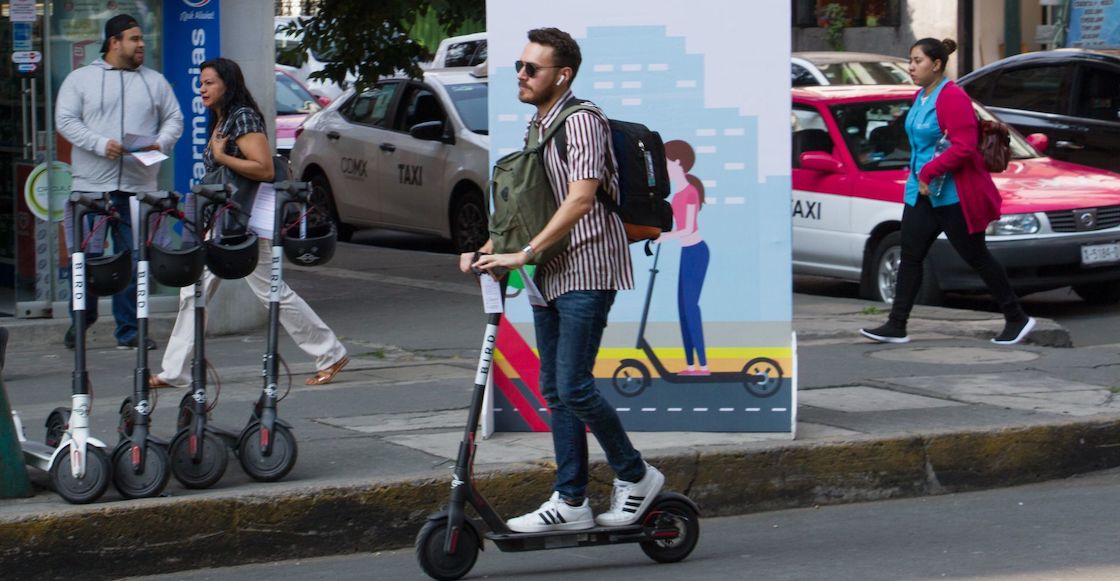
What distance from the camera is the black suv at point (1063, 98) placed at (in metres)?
14.7

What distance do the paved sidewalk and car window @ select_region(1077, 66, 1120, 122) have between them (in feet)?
16.4

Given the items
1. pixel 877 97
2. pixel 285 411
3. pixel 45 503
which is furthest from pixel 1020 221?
pixel 45 503

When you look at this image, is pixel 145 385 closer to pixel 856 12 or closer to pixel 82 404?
pixel 82 404

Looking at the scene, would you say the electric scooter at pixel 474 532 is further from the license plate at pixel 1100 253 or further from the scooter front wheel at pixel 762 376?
the license plate at pixel 1100 253

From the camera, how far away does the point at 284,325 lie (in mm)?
8445

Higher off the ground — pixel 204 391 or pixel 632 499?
pixel 204 391

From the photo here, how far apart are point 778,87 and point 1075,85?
9.10 m

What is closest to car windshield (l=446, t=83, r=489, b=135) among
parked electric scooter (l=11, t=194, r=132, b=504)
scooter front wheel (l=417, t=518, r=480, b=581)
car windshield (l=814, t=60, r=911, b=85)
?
car windshield (l=814, t=60, r=911, b=85)

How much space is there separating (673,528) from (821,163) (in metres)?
6.60

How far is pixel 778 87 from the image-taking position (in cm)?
679

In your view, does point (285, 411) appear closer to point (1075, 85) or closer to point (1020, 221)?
point (1020, 221)

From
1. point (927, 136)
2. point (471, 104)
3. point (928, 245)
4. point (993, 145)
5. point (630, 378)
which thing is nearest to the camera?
point (630, 378)

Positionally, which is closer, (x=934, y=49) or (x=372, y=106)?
(x=934, y=49)

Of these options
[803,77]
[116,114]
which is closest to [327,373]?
[116,114]
